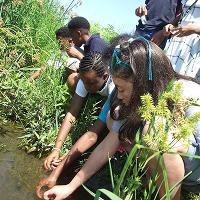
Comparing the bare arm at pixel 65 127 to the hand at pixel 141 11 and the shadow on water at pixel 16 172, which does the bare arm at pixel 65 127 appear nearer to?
the shadow on water at pixel 16 172

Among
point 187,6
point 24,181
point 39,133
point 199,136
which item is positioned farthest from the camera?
point 39,133

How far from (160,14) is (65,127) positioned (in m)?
1.18

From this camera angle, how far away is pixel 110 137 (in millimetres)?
2264

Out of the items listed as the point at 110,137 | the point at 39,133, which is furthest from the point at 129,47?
the point at 39,133

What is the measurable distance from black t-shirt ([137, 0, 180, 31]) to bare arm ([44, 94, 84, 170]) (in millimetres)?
821

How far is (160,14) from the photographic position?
3.13 m

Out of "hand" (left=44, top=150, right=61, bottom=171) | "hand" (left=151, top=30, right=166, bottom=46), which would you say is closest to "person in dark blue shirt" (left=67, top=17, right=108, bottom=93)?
"hand" (left=151, top=30, right=166, bottom=46)

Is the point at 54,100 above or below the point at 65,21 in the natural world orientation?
below

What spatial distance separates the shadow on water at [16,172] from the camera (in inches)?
90.0

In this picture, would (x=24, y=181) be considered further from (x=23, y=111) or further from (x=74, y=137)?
(x=23, y=111)

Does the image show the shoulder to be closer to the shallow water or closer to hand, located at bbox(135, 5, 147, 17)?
the shallow water

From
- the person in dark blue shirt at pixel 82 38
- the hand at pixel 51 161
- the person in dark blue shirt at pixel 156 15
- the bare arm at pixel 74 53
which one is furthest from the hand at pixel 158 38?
the hand at pixel 51 161

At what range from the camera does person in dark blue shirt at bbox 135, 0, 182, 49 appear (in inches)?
123

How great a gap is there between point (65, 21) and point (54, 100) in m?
2.83
